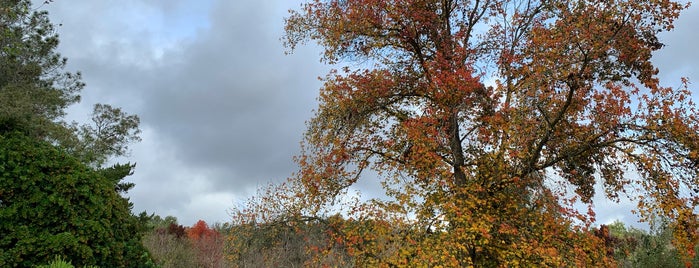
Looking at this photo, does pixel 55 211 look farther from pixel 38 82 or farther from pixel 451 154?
pixel 38 82

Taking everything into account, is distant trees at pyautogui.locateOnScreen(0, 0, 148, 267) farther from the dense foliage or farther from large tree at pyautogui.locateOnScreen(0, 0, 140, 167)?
large tree at pyautogui.locateOnScreen(0, 0, 140, 167)

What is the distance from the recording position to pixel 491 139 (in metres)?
16.5

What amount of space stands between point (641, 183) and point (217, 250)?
1470 cm

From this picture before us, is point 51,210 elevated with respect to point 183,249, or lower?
lower

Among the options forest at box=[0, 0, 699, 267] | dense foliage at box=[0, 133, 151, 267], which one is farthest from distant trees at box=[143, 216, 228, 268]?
dense foliage at box=[0, 133, 151, 267]

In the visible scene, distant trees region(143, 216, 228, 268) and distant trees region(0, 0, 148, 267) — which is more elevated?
distant trees region(143, 216, 228, 268)

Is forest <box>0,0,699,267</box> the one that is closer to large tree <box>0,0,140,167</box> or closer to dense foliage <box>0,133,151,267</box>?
dense foliage <box>0,133,151,267</box>

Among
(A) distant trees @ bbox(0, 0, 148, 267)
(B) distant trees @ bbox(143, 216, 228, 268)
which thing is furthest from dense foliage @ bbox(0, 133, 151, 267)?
(B) distant trees @ bbox(143, 216, 228, 268)

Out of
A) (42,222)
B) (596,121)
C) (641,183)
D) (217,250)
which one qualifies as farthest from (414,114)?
(42,222)

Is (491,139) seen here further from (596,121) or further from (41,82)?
(41,82)

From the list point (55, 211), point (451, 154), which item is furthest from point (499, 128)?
point (55, 211)

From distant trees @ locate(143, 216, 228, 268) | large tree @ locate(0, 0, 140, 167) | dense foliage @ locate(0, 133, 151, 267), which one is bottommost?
dense foliage @ locate(0, 133, 151, 267)

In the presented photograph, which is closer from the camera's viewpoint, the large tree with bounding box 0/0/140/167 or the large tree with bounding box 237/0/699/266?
the large tree with bounding box 237/0/699/266

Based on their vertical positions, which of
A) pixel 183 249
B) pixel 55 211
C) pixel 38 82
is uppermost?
pixel 38 82
